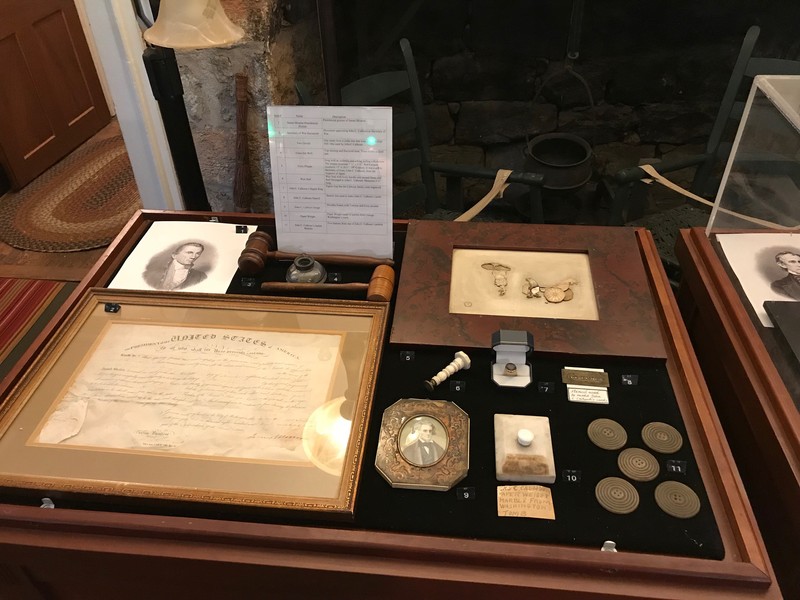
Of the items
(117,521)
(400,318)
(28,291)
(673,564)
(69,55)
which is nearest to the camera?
(673,564)

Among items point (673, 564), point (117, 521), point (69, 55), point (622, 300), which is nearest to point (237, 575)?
point (117, 521)

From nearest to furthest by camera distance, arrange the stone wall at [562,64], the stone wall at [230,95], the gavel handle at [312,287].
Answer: the gavel handle at [312,287], the stone wall at [230,95], the stone wall at [562,64]

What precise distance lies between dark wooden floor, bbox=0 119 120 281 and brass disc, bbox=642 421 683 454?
2884 millimetres

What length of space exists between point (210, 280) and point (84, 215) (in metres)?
2.43

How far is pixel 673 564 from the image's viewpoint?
1042 millimetres

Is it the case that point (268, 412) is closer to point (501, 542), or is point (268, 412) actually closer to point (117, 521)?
point (117, 521)

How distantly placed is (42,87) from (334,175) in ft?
11.0

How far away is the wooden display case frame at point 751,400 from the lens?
1227 millimetres

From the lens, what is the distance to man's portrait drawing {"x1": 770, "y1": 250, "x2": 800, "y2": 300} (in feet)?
4.87

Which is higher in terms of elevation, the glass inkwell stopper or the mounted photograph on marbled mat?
the glass inkwell stopper

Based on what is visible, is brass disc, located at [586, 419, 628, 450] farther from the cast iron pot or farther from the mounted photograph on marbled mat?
the cast iron pot

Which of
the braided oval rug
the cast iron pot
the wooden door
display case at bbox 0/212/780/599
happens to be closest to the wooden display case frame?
display case at bbox 0/212/780/599

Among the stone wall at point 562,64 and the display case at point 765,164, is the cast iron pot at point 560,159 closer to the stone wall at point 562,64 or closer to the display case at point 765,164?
the stone wall at point 562,64

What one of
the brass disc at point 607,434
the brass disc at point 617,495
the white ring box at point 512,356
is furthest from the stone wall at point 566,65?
the brass disc at point 617,495
